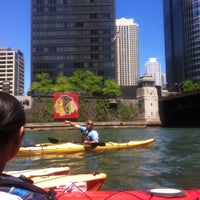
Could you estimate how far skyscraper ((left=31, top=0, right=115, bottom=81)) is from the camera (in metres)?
95.4

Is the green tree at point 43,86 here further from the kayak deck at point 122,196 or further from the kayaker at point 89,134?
the kayak deck at point 122,196

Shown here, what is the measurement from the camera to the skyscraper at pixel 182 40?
94875mm

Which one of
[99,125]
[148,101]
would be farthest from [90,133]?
[148,101]

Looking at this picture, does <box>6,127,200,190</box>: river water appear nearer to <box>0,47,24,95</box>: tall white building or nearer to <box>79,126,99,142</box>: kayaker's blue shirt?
<box>79,126,99,142</box>: kayaker's blue shirt

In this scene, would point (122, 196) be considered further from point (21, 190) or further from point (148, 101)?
point (148, 101)

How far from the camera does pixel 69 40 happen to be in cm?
9656

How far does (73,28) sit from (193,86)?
36.9 meters

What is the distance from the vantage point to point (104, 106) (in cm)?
6269

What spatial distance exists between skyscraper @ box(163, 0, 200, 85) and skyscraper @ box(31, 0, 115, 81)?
66.9ft

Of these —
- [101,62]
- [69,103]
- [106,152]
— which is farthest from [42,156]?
[101,62]

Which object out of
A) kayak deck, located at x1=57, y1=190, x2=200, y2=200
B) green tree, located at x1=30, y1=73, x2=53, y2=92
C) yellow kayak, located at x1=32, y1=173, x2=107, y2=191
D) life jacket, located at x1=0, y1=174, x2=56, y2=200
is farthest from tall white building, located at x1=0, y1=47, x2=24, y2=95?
life jacket, located at x1=0, y1=174, x2=56, y2=200

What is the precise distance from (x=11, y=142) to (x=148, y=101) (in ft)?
201

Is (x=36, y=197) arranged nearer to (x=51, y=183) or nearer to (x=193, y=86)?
(x=51, y=183)

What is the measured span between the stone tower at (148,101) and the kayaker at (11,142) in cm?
5879
